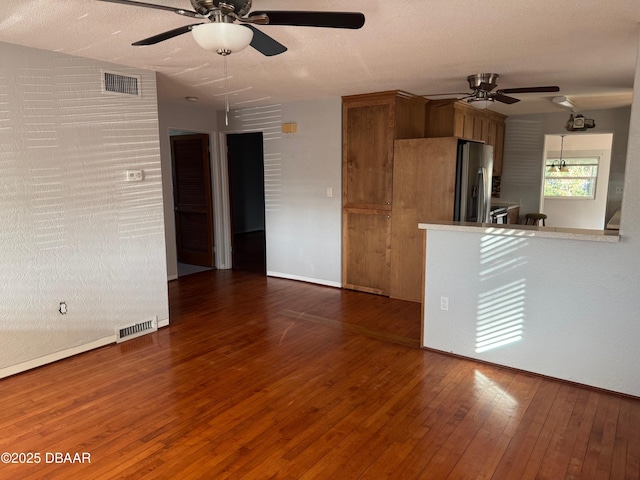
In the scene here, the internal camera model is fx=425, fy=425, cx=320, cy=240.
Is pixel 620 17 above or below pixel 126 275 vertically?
above

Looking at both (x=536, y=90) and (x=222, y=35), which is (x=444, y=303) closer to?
(x=536, y=90)

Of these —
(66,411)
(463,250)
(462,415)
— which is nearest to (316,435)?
(462,415)

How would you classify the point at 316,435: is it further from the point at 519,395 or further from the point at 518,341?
the point at 518,341

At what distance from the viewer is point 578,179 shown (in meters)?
9.06

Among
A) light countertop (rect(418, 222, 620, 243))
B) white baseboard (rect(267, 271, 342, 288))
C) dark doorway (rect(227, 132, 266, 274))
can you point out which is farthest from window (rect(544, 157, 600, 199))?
light countertop (rect(418, 222, 620, 243))

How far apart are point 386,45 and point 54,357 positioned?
3.36 metres

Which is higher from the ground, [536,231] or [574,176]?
[574,176]

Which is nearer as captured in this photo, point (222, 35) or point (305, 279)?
point (222, 35)

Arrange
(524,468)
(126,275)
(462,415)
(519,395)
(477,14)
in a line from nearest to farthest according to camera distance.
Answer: (524,468) < (477,14) < (462,415) < (519,395) < (126,275)

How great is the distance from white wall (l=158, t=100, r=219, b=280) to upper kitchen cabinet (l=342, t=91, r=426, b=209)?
217 centimetres

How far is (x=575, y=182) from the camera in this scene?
912 cm

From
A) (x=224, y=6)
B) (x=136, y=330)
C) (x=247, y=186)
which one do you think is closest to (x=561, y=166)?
(x=247, y=186)

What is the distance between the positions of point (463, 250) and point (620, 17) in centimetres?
170

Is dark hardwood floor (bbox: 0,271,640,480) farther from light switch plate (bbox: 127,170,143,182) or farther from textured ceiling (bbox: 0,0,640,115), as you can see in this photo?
textured ceiling (bbox: 0,0,640,115)
